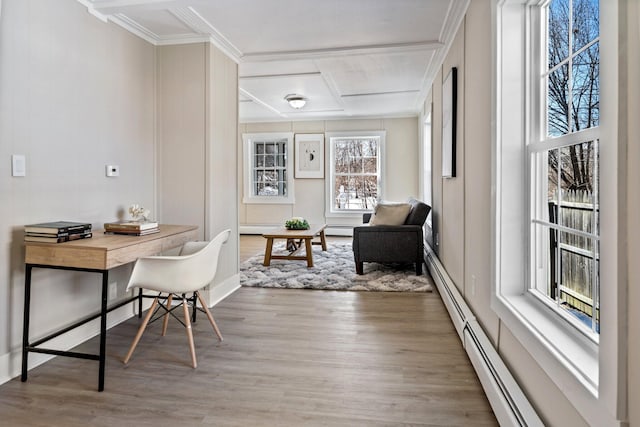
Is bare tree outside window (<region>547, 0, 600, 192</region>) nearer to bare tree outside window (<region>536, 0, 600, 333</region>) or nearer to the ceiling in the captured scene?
bare tree outside window (<region>536, 0, 600, 333</region>)

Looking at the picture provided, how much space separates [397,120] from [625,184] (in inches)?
275

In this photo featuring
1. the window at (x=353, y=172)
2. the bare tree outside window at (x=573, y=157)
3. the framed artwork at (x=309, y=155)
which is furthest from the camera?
the framed artwork at (x=309, y=155)

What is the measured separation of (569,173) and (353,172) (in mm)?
6474

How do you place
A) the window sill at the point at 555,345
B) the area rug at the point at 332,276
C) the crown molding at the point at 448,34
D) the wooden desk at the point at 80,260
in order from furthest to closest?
1. the area rug at the point at 332,276
2. the crown molding at the point at 448,34
3. the wooden desk at the point at 80,260
4. the window sill at the point at 555,345

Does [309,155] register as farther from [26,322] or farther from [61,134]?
[26,322]

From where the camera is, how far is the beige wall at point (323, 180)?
762cm

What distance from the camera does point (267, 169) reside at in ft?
27.0

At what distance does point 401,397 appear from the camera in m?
1.96

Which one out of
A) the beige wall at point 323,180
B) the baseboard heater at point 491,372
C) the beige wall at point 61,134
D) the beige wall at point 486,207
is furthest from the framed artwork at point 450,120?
the beige wall at point 323,180

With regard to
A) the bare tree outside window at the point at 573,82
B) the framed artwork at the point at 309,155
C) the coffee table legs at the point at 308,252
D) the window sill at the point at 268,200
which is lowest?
the coffee table legs at the point at 308,252

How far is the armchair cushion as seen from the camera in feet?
15.8

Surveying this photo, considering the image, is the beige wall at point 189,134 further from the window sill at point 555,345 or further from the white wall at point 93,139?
the window sill at point 555,345

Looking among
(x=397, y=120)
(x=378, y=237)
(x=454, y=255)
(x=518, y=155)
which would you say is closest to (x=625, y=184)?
(x=518, y=155)

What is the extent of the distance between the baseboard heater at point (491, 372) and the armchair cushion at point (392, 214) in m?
1.73
